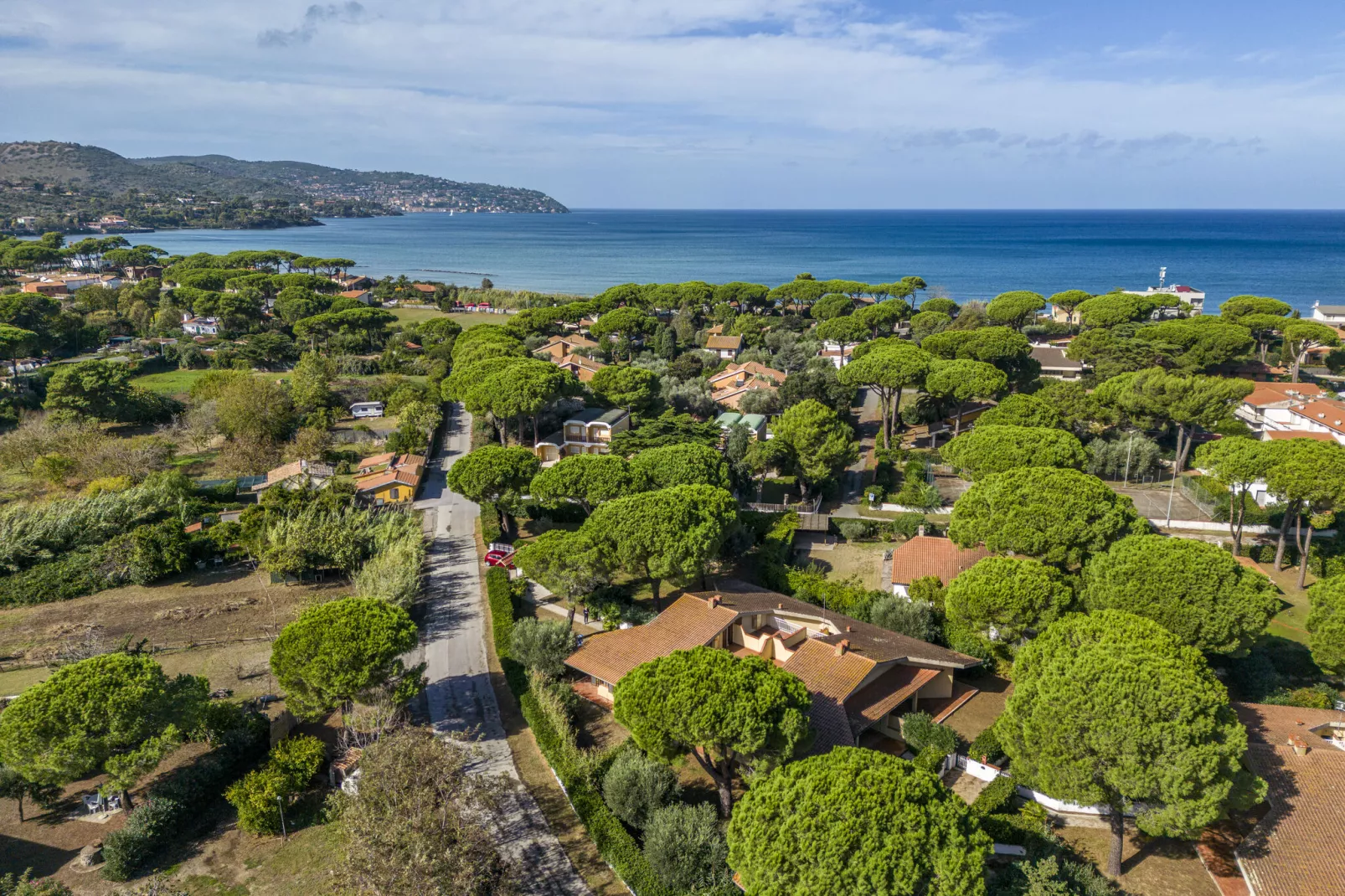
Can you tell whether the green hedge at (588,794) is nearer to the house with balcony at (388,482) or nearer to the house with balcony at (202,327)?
the house with balcony at (388,482)

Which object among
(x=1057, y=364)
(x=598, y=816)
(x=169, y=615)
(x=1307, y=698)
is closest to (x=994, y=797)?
(x=598, y=816)

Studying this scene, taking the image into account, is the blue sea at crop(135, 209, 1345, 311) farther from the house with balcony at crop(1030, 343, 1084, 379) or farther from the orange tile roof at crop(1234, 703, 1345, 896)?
the orange tile roof at crop(1234, 703, 1345, 896)

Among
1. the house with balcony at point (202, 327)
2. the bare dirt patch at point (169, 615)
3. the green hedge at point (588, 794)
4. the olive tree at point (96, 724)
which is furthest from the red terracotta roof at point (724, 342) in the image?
the olive tree at point (96, 724)

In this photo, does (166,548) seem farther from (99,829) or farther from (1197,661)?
(1197,661)

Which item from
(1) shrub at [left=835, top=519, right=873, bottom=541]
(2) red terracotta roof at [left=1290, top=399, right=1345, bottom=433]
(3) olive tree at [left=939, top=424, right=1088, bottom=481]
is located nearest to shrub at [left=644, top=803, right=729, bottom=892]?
(1) shrub at [left=835, top=519, right=873, bottom=541]

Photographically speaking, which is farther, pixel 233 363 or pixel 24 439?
pixel 233 363

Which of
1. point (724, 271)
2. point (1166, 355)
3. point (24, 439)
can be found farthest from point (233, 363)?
point (724, 271)
